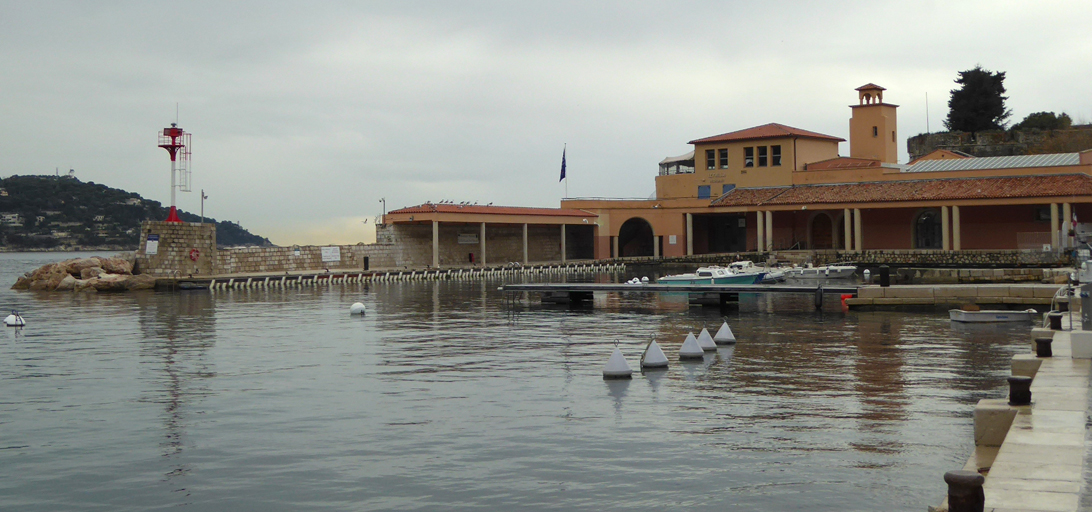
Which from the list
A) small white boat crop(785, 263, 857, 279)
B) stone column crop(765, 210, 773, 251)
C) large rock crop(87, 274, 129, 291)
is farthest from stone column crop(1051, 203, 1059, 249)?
large rock crop(87, 274, 129, 291)

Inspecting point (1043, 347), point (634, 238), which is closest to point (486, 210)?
point (634, 238)

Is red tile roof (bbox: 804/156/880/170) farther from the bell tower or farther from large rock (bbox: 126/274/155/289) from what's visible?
large rock (bbox: 126/274/155/289)

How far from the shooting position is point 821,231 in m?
62.7

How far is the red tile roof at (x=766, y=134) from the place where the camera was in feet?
208

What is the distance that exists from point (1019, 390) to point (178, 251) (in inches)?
1852

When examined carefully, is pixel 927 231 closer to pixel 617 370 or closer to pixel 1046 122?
pixel 1046 122

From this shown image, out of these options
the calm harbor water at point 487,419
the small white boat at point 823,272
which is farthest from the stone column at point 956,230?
the calm harbor water at point 487,419

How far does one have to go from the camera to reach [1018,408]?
31.5 feet

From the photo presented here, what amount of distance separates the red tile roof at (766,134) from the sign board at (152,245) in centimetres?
3547

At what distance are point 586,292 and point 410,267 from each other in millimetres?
25727

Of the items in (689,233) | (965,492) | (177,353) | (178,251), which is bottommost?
(177,353)

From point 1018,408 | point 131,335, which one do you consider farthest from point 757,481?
point 131,335

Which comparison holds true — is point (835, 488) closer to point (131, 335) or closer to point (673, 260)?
point (131, 335)

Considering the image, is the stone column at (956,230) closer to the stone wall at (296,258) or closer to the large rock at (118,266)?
the stone wall at (296,258)
